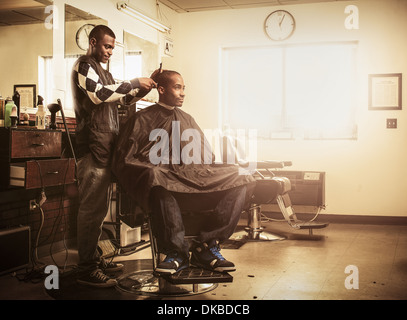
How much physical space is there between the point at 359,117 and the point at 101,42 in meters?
3.29

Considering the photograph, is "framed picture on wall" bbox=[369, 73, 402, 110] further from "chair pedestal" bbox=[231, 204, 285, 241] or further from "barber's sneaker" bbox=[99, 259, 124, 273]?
"barber's sneaker" bbox=[99, 259, 124, 273]

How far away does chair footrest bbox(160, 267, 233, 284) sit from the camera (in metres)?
2.21

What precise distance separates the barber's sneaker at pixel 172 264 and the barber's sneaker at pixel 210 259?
0.10 meters

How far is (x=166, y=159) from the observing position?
2.64 metres

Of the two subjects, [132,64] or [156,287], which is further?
[132,64]

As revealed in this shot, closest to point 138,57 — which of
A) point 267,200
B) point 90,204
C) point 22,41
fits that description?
point 22,41

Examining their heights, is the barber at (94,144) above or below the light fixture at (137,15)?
below

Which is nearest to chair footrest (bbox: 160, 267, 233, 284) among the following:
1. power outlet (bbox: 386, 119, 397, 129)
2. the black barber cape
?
the black barber cape

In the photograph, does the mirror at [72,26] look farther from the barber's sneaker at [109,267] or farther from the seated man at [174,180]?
the barber's sneaker at [109,267]

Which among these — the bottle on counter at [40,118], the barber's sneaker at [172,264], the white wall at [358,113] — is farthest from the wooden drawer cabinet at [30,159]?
the white wall at [358,113]

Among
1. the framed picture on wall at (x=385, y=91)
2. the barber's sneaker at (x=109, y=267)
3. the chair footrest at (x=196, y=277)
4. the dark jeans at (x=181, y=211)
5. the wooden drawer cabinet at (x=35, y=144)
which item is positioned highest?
the framed picture on wall at (x=385, y=91)

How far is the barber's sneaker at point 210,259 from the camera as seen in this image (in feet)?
7.66

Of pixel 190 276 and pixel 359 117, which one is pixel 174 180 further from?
pixel 359 117
